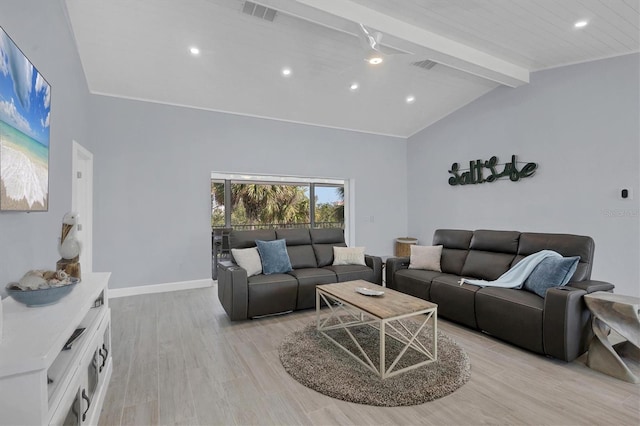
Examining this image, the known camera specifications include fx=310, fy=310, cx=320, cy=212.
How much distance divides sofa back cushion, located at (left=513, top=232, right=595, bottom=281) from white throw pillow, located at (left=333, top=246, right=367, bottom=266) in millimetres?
1934

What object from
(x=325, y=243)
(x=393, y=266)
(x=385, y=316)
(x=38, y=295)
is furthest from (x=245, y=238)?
(x=38, y=295)

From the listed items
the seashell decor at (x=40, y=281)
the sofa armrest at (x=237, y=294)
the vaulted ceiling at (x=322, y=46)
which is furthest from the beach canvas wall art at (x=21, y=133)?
the sofa armrest at (x=237, y=294)

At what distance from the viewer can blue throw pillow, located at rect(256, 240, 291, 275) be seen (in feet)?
13.2

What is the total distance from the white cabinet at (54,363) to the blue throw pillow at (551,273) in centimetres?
351

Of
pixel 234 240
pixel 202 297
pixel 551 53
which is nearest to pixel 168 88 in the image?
pixel 234 240

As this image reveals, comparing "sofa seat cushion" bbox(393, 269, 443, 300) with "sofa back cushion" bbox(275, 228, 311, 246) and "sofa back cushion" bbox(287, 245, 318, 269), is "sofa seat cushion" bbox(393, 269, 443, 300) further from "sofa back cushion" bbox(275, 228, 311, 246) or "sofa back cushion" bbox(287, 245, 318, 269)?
"sofa back cushion" bbox(275, 228, 311, 246)

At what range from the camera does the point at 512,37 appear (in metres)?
3.84

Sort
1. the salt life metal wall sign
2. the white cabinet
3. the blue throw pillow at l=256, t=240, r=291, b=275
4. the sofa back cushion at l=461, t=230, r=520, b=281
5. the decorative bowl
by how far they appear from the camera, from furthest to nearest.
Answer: the salt life metal wall sign → the blue throw pillow at l=256, t=240, r=291, b=275 → the sofa back cushion at l=461, t=230, r=520, b=281 → the decorative bowl → the white cabinet

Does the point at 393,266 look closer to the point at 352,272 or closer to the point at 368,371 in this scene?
the point at 352,272

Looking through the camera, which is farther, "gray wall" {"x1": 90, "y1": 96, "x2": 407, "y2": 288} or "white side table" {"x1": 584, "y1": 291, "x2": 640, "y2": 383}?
"gray wall" {"x1": 90, "y1": 96, "x2": 407, "y2": 288}

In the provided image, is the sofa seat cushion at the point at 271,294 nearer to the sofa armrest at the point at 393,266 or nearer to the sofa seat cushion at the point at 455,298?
the sofa armrest at the point at 393,266

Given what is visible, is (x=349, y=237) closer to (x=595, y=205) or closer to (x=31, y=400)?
(x=595, y=205)

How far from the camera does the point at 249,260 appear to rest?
12.9 ft

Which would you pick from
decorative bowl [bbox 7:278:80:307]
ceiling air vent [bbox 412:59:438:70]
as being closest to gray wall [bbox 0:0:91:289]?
decorative bowl [bbox 7:278:80:307]
